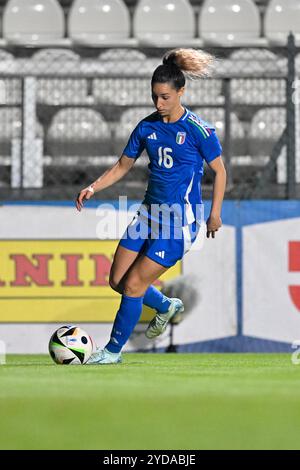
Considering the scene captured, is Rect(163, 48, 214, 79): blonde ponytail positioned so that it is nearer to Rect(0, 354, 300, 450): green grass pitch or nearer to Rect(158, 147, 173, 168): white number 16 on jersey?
Rect(158, 147, 173, 168): white number 16 on jersey

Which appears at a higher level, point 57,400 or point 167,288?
point 57,400

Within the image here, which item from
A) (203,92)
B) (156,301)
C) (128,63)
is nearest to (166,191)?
(156,301)

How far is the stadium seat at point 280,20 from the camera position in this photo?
14469 mm

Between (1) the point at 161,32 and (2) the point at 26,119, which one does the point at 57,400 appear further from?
(1) the point at 161,32

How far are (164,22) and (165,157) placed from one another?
722cm

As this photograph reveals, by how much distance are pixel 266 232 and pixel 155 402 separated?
563 cm

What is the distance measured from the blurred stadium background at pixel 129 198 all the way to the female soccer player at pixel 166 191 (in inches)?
102

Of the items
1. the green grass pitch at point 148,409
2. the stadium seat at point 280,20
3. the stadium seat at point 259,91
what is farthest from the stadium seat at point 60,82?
the green grass pitch at point 148,409

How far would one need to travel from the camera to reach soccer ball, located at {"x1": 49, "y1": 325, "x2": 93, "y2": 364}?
771cm

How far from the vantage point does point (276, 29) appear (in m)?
14.5

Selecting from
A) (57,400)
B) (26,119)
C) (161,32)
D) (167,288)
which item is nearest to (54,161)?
Result: (26,119)

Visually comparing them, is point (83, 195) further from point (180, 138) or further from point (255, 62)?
point (255, 62)

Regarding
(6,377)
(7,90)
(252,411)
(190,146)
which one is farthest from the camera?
(7,90)

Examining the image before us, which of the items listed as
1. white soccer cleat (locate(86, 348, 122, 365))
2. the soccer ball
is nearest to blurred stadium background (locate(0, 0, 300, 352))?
white soccer cleat (locate(86, 348, 122, 365))
